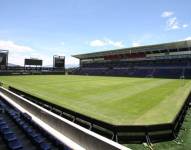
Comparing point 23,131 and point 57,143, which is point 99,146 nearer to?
point 57,143

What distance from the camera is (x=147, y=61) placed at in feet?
259

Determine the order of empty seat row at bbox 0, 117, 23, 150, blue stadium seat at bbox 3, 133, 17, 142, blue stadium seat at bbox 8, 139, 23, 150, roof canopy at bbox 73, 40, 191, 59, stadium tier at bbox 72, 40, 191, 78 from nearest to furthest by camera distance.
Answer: blue stadium seat at bbox 8, 139, 23, 150 → empty seat row at bbox 0, 117, 23, 150 → blue stadium seat at bbox 3, 133, 17, 142 → roof canopy at bbox 73, 40, 191, 59 → stadium tier at bbox 72, 40, 191, 78

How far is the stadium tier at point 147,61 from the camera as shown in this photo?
6581 centimetres

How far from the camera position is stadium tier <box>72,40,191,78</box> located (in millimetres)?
65812

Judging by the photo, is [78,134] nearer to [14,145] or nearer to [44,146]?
[44,146]

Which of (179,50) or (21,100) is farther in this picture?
(179,50)

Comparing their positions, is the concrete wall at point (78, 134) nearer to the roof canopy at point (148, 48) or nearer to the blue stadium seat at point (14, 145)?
the blue stadium seat at point (14, 145)

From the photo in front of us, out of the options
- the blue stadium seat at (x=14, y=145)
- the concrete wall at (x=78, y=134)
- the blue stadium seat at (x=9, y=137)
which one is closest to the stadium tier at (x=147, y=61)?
the concrete wall at (x=78, y=134)

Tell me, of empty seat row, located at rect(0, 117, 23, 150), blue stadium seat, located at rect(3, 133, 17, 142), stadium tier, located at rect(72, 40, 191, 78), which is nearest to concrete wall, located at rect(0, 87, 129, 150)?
empty seat row, located at rect(0, 117, 23, 150)

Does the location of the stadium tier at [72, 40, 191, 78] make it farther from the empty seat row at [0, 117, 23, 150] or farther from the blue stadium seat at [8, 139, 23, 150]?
the blue stadium seat at [8, 139, 23, 150]

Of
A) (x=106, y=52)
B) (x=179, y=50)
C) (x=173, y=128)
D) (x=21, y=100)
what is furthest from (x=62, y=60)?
(x=173, y=128)

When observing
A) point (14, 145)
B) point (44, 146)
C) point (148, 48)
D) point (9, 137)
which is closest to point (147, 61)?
point (148, 48)

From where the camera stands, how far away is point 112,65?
91.3 metres

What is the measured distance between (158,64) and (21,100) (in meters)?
65.0
